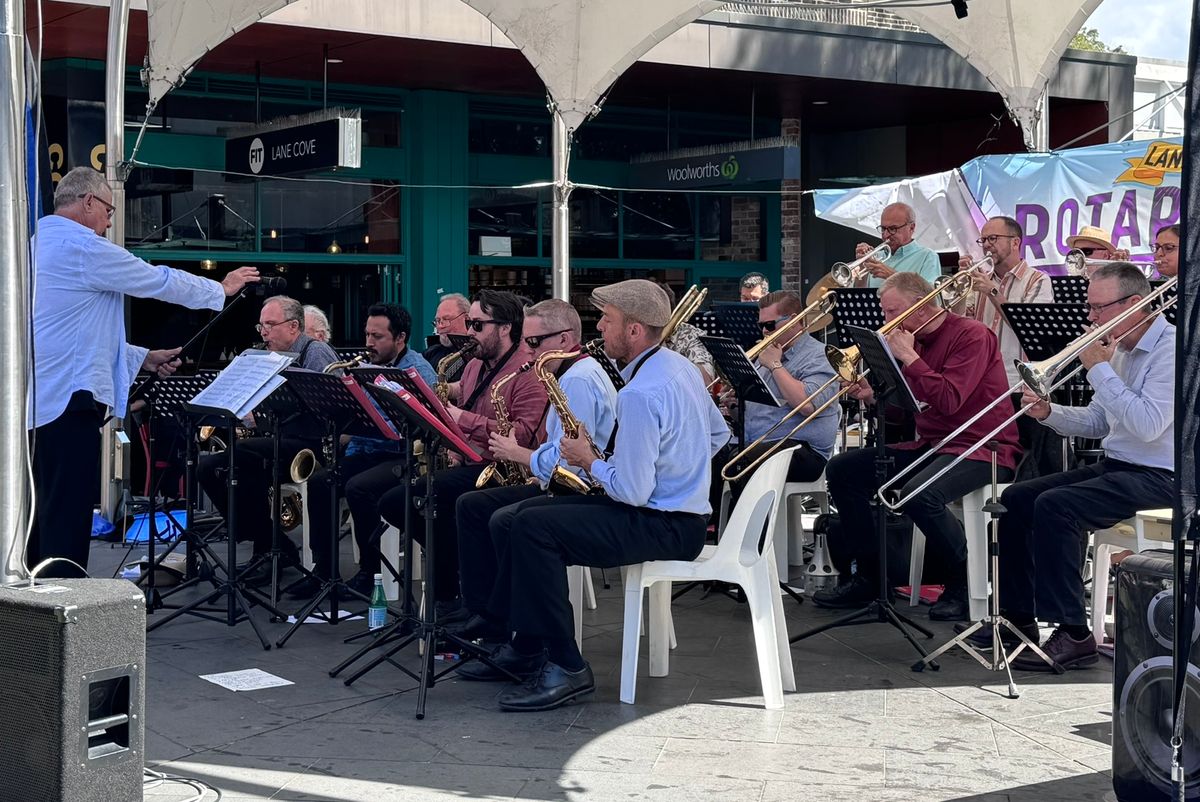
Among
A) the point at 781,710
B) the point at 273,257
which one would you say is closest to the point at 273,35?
the point at 273,257

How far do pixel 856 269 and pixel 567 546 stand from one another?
362 centimetres

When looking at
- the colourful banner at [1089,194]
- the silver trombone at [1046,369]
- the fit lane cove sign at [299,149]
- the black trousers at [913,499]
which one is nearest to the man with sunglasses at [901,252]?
the black trousers at [913,499]

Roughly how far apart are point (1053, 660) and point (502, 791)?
2.84 metres

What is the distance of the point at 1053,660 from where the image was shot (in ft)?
20.4

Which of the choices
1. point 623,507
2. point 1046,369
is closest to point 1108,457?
point 1046,369

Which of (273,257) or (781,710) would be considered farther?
(273,257)

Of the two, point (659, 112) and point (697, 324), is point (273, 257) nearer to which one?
point (659, 112)

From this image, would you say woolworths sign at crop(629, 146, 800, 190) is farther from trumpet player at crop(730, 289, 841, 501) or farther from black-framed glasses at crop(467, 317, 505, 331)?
black-framed glasses at crop(467, 317, 505, 331)

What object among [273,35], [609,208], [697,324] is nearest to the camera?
[697,324]

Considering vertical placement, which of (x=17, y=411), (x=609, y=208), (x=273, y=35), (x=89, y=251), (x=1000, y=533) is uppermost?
(x=273, y=35)

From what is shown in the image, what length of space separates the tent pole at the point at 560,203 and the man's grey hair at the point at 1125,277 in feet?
17.0

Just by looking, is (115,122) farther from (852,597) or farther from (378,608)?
(852,597)

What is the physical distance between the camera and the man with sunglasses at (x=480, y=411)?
21.9 feet

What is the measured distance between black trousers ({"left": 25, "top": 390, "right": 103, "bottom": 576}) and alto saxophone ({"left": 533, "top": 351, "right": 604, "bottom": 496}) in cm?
205
